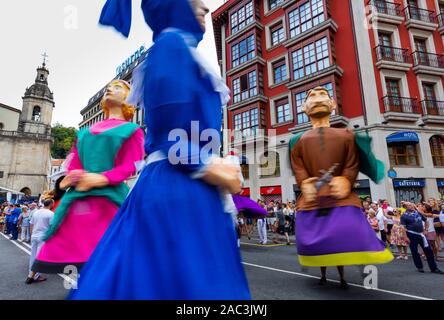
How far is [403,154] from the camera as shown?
1691 centimetres

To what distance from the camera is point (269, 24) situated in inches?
873

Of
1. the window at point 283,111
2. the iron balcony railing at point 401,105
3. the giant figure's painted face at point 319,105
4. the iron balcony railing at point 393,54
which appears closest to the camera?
the giant figure's painted face at point 319,105

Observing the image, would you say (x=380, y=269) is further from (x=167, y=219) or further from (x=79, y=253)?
(x=167, y=219)

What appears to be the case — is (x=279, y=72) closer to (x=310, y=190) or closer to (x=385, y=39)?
(x=385, y=39)

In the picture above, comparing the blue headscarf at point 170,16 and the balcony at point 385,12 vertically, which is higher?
the balcony at point 385,12

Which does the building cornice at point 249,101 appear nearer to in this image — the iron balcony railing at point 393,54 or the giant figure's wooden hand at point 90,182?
the iron balcony railing at point 393,54

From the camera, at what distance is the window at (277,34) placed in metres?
21.5

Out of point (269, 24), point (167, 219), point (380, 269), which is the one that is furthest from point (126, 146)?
point (269, 24)

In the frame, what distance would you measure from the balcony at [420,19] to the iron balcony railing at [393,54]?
1.96 metres

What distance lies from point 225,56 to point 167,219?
2560 cm

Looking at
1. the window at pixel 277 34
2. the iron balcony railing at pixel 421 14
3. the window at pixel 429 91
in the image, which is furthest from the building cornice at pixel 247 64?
the window at pixel 429 91

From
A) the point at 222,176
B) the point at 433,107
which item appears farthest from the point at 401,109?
the point at 222,176

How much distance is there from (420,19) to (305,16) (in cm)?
729
